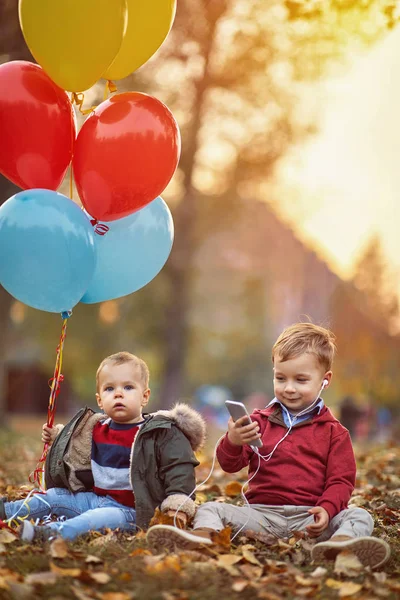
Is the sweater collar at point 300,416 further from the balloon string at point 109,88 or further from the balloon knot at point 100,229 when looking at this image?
the balloon string at point 109,88

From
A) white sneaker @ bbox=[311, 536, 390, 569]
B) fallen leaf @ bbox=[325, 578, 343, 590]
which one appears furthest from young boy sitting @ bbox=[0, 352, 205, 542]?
fallen leaf @ bbox=[325, 578, 343, 590]

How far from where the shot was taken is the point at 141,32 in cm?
471

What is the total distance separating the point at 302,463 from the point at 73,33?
261cm

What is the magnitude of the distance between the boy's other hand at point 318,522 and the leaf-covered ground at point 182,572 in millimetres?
90

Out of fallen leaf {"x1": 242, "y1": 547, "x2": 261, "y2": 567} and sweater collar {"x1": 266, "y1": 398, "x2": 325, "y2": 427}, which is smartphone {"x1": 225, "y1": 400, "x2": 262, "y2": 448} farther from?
fallen leaf {"x1": 242, "y1": 547, "x2": 261, "y2": 567}

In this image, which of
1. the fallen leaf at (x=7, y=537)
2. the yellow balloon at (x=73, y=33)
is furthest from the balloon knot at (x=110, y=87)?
the fallen leaf at (x=7, y=537)

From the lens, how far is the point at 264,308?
3616 cm

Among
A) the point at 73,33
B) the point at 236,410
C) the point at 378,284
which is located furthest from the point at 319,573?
the point at 378,284

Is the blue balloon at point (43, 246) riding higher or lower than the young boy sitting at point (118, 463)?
higher

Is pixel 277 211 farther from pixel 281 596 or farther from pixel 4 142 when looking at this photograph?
pixel 281 596

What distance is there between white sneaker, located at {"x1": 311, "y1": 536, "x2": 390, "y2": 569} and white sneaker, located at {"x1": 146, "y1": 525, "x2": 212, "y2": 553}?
562 millimetres

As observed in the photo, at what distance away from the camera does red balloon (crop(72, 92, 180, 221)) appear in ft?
14.3

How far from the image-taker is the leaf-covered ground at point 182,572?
3014 mm

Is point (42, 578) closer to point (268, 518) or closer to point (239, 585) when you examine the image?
point (239, 585)
